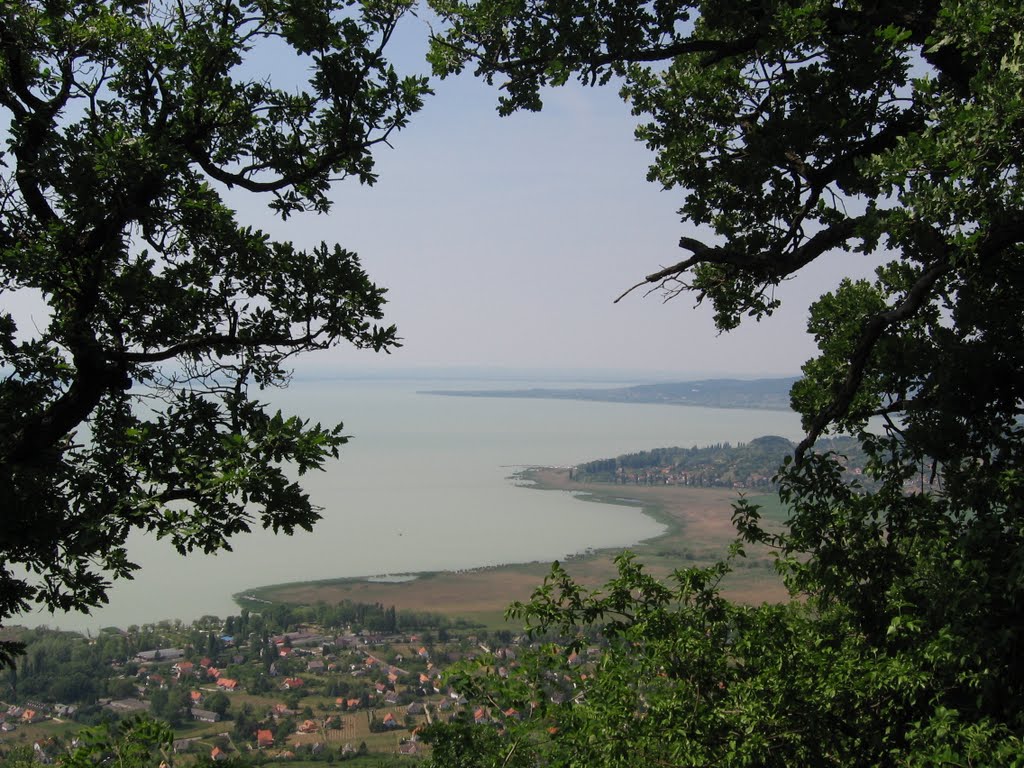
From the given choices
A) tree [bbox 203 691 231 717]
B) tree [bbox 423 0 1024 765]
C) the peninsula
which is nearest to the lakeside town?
tree [bbox 203 691 231 717]

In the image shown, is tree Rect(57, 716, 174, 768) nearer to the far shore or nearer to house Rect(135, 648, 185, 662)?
the far shore

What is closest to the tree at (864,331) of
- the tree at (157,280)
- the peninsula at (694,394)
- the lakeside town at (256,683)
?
the tree at (157,280)

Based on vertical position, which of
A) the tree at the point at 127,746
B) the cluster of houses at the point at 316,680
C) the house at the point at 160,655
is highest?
the tree at the point at 127,746

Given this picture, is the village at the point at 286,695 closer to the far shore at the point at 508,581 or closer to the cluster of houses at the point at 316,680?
the cluster of houses at the point at 316,680

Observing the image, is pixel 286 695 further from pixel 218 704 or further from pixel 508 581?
pixel 508 581

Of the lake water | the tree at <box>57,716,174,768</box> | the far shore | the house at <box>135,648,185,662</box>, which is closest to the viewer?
the tree at <box>57,716,174,768</box>

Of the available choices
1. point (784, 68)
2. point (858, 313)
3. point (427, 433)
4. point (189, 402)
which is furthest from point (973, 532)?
point (427, 433)

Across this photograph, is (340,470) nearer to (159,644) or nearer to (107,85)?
(159,644)
